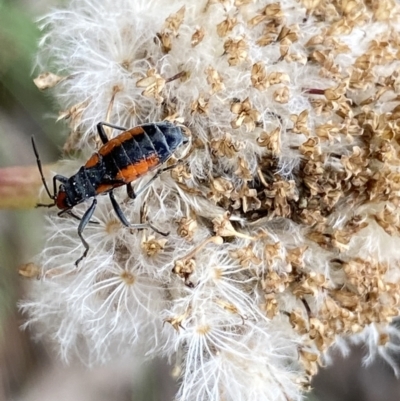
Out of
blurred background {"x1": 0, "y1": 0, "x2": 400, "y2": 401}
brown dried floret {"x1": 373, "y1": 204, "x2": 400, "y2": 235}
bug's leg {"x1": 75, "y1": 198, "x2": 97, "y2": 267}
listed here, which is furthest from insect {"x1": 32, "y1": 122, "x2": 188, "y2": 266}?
brown dried floret {"x1": 373, "y1": 204, "x2": 400, "y2": 235}

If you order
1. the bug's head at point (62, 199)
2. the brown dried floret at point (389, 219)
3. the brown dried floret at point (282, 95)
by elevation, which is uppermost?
the brown dried floret at point (282, 95)

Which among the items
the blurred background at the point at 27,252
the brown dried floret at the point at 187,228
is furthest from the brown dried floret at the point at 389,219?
the blurred background at the point at 27,252

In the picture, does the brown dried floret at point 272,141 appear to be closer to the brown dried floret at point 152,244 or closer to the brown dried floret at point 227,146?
the brown dried floret at point 227,146

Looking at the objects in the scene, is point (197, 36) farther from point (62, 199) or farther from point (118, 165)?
point (62, 199)

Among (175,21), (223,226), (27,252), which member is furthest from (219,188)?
(27,252)

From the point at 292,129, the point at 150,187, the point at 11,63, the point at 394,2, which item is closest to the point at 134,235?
the point at 150,187

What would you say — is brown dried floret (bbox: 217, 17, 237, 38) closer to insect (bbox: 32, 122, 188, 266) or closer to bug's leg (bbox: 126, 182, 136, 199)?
insect (bbox: 32, 122, 188, 266)
